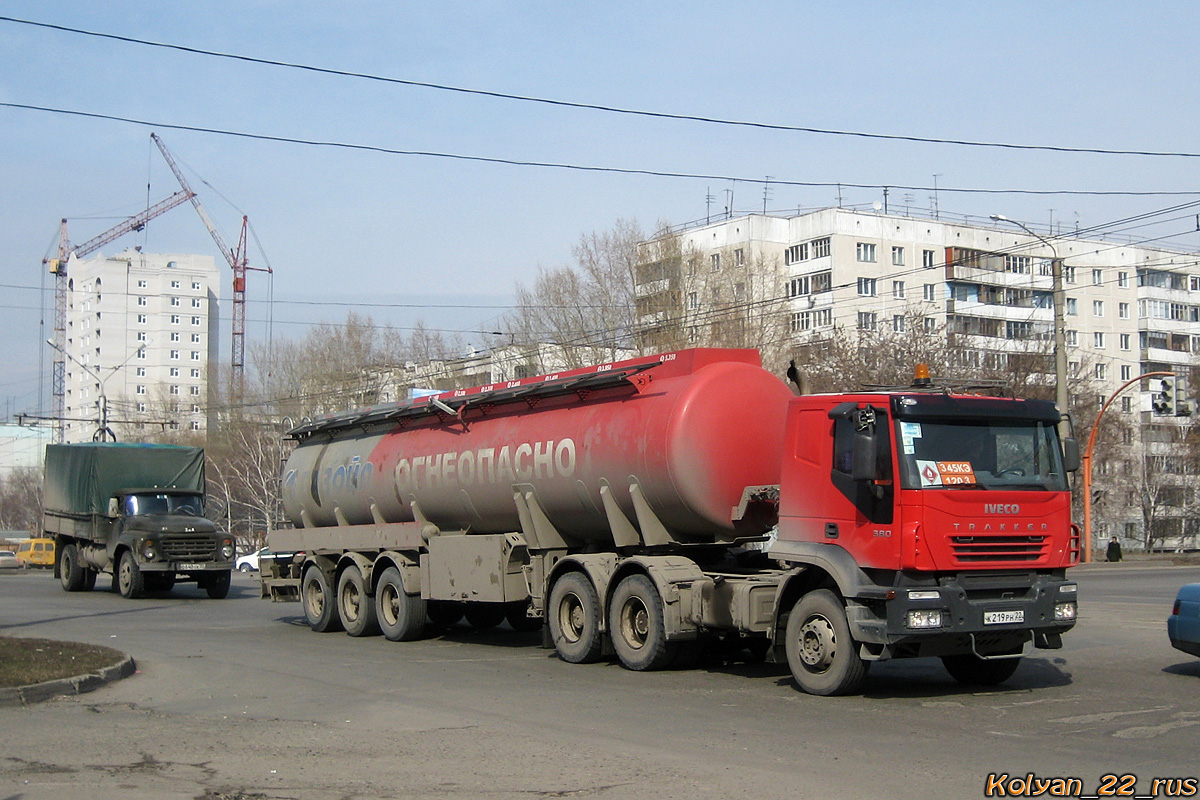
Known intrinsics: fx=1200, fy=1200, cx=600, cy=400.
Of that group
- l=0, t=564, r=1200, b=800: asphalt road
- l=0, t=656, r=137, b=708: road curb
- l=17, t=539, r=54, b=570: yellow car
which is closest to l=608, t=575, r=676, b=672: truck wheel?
l=0, t=564, r=1200, b=800: asphalt road

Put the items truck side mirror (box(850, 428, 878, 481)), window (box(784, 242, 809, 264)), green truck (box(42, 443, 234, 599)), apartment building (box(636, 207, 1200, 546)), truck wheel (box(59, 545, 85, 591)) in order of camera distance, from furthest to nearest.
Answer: window (box(784, 242, 809, 264)), apartment building (box(636, 207, 1200, 546)), truck wheel (box(59, 545, 85, 591)), green truck (box(42, 443, 234, 599)), truck side mirror (box(850, 428, 878, 481))

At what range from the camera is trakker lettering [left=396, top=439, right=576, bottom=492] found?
14.8 metres

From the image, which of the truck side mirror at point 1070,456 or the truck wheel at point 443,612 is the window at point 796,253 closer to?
the truck wheel at point 443,612

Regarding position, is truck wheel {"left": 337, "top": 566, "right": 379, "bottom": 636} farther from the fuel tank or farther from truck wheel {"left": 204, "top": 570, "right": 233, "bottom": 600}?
truck wheel {"left": 204, "top": 570, "right": 233, "bottom": 600}

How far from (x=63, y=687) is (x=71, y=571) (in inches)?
776

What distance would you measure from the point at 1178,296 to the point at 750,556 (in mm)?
83972

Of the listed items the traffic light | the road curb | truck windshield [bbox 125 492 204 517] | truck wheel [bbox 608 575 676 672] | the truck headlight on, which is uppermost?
the traffic light

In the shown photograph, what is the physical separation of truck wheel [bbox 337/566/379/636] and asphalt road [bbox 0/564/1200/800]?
246cm

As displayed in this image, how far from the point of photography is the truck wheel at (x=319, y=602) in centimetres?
1956

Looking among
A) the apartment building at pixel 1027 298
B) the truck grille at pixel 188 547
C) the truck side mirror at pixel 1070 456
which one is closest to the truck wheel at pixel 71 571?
the truck grille at pixel 188 547

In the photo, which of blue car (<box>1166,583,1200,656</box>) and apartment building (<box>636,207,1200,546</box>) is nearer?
blue car (<box>1166,583,1200,656</box>)

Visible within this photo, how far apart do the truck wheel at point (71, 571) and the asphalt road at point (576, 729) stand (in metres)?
14.9

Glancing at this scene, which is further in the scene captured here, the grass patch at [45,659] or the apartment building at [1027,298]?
the apartment building at [1027,298]

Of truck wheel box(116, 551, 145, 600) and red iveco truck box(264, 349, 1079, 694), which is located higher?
red iveco truck box(264, 349, 1079, 694)
